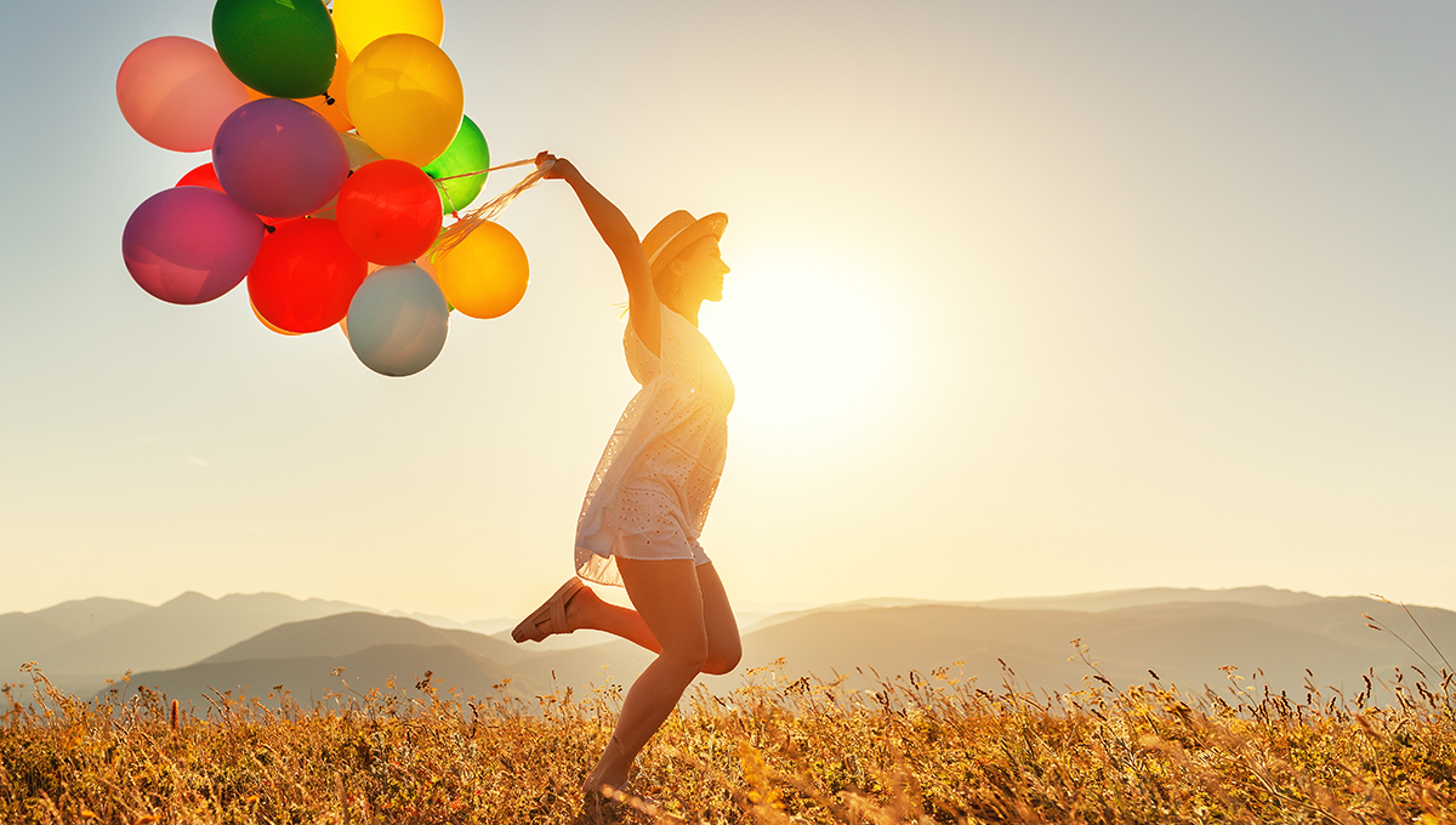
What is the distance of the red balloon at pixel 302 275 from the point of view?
115 inches

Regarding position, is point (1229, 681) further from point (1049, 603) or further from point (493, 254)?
point (1049, 603)

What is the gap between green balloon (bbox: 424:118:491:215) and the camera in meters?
3.40

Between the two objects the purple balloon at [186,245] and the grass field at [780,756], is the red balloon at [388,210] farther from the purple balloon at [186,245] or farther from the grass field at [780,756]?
the grass field at [780,756]

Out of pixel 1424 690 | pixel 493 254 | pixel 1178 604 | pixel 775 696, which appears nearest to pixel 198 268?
pixel 493 254

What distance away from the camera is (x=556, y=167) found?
2670mm

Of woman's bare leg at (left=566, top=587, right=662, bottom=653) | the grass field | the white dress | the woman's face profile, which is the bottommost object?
the grass field

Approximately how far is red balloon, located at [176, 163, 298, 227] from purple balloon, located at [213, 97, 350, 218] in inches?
9.6

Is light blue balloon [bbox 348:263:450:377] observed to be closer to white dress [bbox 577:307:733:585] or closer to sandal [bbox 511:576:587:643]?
white dress [bbox 577:307:733:585]

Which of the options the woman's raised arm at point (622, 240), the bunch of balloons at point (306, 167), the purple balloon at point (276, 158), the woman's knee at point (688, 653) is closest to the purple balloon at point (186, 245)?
the bunch of balloons at point (306, 167)

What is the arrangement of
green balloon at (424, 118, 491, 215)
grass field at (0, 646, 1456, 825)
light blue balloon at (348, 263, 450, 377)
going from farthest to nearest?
1. green balloon at (424, 118, 491, 215)
2. light blue balloon at (348, 263, 450, 377)
3. grass field at (0, 646, 1456, 825)

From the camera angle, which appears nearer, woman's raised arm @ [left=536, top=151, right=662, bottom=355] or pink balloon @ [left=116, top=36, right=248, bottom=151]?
woman's raised arm @ [left=536, top=151, right=662, bottom=355]

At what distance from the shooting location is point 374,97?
2799 mm

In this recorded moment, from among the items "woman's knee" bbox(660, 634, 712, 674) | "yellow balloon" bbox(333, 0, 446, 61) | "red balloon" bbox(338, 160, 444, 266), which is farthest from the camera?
"yellow balloon" bbox(333, 0, 446, 61)

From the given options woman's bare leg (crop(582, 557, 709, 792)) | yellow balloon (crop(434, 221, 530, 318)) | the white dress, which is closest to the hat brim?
the white dress
